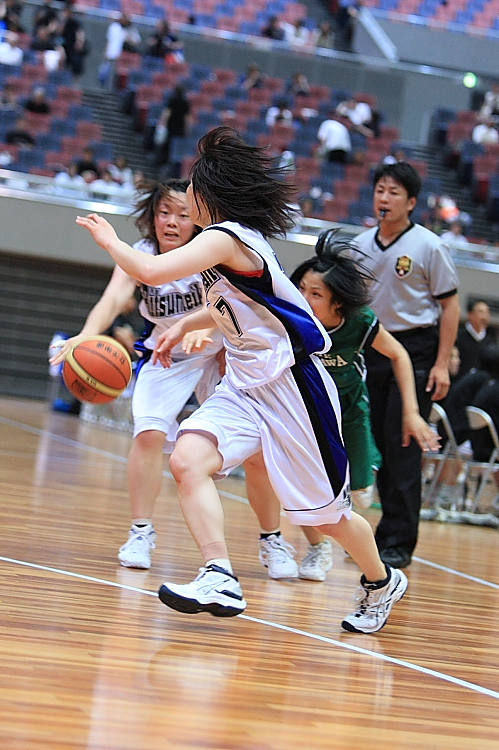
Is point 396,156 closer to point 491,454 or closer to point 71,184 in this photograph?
point 71,184

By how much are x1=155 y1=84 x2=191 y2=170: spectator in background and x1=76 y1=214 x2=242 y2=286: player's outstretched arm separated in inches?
513

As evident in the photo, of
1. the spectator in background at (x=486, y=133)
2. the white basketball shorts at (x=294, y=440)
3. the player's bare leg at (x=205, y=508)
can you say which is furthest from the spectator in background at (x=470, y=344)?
the spectator in background at (x=486, y=133)

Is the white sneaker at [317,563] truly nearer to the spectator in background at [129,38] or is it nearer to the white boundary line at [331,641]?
the white boundary line at [331,641]

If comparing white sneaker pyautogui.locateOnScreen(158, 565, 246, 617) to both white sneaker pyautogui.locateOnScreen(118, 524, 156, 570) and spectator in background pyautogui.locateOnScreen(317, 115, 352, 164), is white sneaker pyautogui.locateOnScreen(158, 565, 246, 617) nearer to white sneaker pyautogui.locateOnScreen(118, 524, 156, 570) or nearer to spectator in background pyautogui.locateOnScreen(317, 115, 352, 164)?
white sneaker pyautogui.locateOnScreen(118, 524, 156, 570)

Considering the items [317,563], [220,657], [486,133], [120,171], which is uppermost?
[486,133]

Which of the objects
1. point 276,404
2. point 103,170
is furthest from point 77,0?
point 276,404

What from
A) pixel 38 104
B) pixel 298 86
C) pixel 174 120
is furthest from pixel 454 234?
pixel 38 104

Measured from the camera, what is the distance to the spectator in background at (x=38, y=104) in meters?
15.1

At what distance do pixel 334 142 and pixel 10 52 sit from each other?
4.97m

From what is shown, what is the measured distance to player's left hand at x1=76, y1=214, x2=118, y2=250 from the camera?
8.93 feet

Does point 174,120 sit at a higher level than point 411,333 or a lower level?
higher

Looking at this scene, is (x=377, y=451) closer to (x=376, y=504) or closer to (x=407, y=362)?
(x=407, y=362)

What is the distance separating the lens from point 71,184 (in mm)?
13625

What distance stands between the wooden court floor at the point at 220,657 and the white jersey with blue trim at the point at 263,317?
0.75 metres
